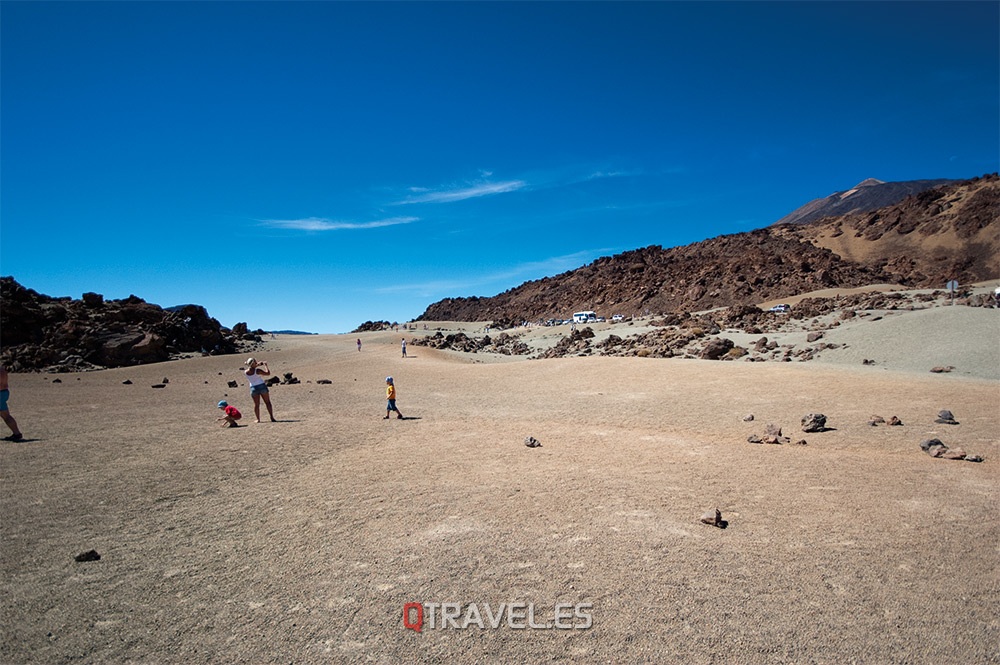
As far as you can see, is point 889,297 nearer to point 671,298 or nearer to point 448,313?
point 671,298

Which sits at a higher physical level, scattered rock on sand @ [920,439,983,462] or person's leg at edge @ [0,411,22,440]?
person's leg at edge @ [0,411,22,440]

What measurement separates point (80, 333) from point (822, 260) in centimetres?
6835

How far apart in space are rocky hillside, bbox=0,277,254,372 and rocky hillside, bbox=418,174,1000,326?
45.3 meters

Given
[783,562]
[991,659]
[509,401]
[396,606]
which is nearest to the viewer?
[991,659]

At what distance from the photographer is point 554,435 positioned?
8.92 m

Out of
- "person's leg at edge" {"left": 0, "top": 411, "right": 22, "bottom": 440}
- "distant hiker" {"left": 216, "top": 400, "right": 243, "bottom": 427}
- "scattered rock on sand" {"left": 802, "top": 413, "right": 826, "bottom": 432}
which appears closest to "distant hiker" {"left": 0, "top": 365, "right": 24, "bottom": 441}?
"person's leg at edge" {"left": 0, "top": 411, "right": 22, "bottom": 440}

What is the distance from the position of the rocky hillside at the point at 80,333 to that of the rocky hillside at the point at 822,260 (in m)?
45.3

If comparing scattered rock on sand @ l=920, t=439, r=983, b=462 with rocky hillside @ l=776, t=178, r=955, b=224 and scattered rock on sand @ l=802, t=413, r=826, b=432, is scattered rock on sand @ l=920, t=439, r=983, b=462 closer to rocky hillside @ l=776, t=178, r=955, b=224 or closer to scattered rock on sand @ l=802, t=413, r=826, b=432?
scattered rock on sand @ l=802, t=413, r=826, b=432

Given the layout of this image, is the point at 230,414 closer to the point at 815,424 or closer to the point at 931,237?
the point at 815,424

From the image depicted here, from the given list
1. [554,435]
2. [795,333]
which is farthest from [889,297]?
[554,435]

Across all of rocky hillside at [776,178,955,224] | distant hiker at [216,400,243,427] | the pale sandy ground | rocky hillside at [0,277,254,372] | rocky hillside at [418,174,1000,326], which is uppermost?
rocky hillside at [776,178,955,224]

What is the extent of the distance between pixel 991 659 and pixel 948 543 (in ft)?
5.20

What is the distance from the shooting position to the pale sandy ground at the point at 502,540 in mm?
2992

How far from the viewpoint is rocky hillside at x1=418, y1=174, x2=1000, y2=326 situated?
53375 millimetres
